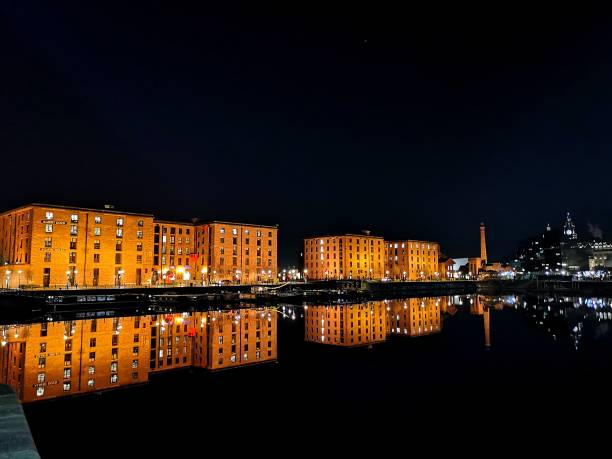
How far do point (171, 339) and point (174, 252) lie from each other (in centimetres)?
6207

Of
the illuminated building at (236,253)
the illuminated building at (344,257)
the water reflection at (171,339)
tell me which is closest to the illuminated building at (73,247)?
the illuminated building at (236,253)

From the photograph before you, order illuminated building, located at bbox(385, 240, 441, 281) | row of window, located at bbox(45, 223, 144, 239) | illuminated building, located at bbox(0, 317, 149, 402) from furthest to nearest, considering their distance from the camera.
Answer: illuminated building, located at bbox(385, 240, 441, 281) → row of window, located at bbox(45, 223, 144, 239) → illuminated building, located at bbox(0, 317, 149, 402)

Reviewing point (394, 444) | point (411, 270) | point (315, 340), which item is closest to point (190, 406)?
point (394, 444)

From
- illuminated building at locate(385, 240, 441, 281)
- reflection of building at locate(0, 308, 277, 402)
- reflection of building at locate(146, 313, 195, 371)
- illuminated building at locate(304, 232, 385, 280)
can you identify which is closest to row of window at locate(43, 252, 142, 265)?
reflection of building at locate(146, 313, 195, 371)

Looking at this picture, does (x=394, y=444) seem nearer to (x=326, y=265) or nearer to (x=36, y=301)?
(x=36, y=301)

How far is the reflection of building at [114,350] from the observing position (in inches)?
701

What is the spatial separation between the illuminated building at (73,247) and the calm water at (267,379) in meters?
29.4

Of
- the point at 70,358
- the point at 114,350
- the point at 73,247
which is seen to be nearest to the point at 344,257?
the point at 73,247

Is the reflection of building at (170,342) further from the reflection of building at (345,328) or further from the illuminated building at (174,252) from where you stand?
the illuminated building at (174,252)

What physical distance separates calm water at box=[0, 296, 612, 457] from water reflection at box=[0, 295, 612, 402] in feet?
0.43

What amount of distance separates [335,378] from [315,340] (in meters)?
12.7

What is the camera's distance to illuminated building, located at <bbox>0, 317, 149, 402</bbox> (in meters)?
17.0

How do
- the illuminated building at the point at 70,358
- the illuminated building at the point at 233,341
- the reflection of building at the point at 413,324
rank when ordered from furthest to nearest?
the reflection of building at the point at 413,324, the illuminated building at the point at 233,341, the illuminated building at the point at 70,358

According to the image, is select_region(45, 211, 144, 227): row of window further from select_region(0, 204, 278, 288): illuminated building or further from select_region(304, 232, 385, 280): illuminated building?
select_region(304, 232, 385, 280): illuminated building
